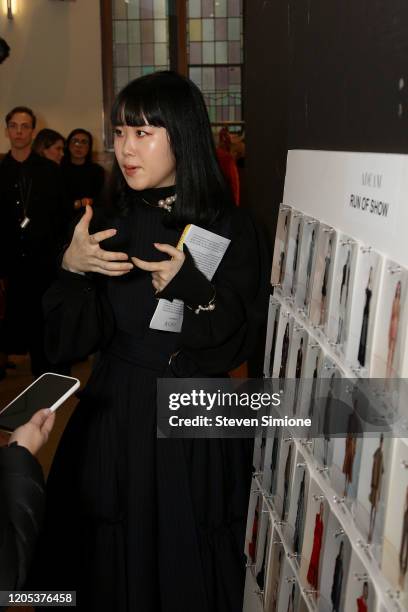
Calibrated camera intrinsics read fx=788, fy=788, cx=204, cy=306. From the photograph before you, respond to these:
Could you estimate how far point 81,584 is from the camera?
2.24m

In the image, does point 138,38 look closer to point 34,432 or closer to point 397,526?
point 34,432

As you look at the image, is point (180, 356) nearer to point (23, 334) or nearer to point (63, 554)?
point (63, 554)

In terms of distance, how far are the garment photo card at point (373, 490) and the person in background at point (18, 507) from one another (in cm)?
57

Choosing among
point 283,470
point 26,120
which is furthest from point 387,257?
point 26,120

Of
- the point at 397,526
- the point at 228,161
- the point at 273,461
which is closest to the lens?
the point at 397,526

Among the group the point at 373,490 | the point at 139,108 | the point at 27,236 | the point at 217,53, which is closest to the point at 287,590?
the point at 373,490

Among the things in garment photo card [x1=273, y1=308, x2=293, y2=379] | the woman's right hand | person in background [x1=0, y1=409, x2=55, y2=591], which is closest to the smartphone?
person in background [x1=0, y1=409, x2=55, y2=591]

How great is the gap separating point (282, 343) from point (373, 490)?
2.05 feet

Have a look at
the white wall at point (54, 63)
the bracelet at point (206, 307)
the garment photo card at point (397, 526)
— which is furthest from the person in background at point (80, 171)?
the garment photo card at point (397, 526)

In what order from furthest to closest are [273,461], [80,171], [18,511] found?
[80,171] < [273,461] < [18,511]

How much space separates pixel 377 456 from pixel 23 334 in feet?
15.0

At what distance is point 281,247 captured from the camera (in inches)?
75.9

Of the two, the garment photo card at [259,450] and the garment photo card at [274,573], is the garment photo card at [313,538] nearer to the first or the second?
the garment photo card at [274,573]

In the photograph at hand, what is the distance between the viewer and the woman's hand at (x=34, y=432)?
154cm
